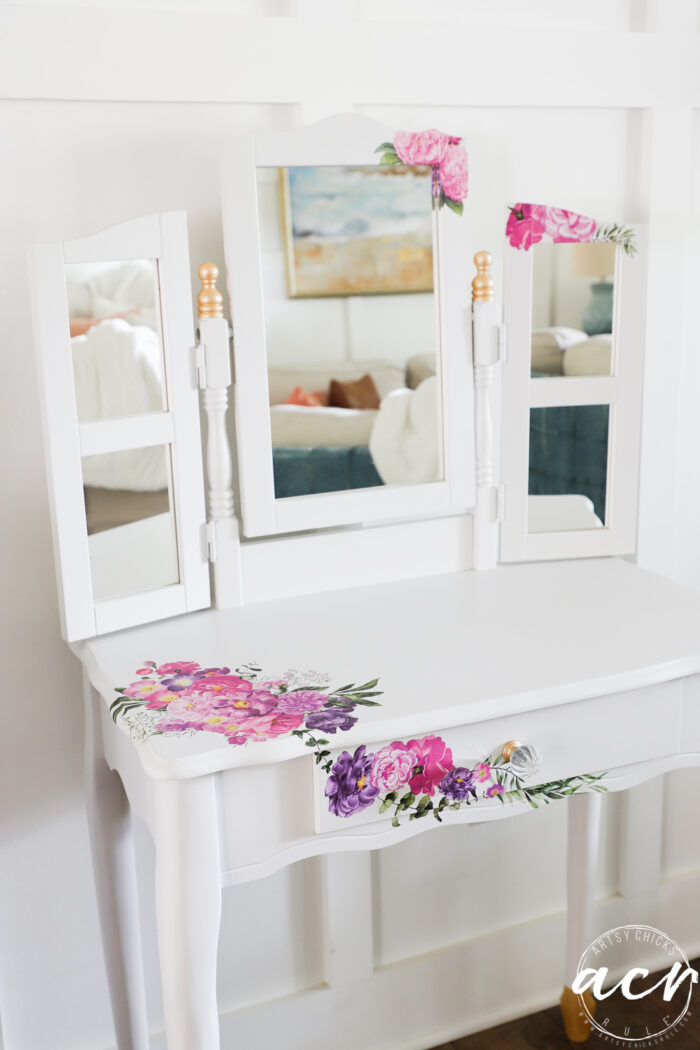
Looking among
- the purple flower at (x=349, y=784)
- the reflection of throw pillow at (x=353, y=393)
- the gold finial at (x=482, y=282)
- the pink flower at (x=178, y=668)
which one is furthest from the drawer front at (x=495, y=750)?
the gold finial at (x=482, y=282)

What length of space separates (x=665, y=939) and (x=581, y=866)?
378mm

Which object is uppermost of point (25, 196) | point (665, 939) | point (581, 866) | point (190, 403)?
point (25, 196)

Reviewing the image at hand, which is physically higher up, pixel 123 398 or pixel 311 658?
pixel 123 398

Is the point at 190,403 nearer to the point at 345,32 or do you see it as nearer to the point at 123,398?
the point at 123,398

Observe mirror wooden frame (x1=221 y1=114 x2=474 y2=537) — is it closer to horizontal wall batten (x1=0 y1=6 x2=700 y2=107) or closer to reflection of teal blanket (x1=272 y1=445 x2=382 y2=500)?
reflection of teal blanket (x1=272 y1=445 x2=382 y2=500)

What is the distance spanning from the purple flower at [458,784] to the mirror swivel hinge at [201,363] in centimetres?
57

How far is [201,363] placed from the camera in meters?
1.32

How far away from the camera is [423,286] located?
4.67 ft

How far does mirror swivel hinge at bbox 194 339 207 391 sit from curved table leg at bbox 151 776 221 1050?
1.71ft

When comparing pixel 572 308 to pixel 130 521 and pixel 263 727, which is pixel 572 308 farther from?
pixel 263 727

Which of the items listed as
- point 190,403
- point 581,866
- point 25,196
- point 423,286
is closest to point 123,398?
point 190,403

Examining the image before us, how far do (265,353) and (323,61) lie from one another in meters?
0.41

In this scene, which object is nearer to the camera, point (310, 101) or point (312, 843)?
point (312, 843)

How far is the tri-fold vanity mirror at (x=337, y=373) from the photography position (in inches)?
49.5
